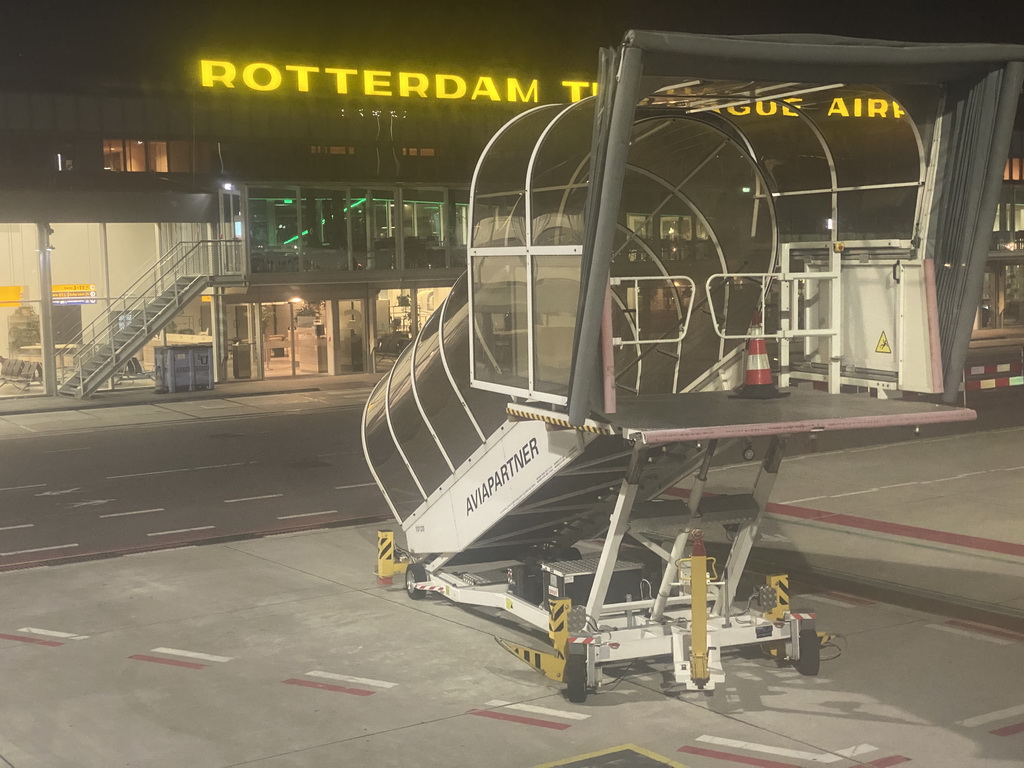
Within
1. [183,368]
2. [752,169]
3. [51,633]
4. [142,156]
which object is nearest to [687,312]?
[752,169]

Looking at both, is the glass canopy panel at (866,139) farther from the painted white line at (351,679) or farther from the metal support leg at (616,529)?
the painted white line at (351,679)

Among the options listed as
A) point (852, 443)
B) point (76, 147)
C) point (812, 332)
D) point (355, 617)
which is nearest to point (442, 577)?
point (355, 617)

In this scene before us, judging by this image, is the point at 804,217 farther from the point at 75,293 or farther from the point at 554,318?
the point at 75,293

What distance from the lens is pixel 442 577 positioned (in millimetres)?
13039

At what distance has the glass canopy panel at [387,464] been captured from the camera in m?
13.5

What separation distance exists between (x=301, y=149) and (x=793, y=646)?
35001 millimetres

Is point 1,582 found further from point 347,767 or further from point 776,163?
point 776,163

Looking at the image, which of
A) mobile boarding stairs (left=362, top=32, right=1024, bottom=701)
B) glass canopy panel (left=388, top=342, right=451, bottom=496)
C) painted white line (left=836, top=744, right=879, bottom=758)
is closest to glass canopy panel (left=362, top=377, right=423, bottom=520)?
glass canopy panel (left=388, top=342, right=451, bottom=496)

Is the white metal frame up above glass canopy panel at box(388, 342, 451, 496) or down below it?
below

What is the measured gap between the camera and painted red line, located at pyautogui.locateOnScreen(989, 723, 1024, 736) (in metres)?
9.17

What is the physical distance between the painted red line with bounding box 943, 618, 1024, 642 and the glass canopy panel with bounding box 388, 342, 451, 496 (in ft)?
17.0

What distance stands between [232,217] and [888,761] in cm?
3583

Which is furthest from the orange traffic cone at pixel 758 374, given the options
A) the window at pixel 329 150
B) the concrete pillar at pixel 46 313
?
the window at pixel 329 150

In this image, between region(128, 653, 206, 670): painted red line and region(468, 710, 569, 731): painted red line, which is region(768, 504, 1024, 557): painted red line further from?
region(128, 653, 206, 670): painted red line
